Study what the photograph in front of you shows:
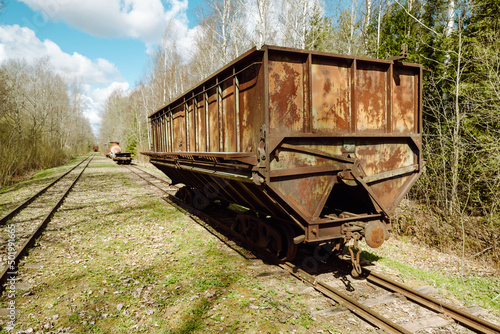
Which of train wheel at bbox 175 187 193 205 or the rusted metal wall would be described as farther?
train wheel at bbox 175 187 193 205

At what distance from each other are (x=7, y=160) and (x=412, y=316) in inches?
822

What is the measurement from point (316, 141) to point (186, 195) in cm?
710

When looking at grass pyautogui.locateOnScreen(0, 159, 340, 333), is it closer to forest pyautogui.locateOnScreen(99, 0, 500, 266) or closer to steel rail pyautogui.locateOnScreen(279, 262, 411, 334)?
steel rail pyautogui.locateOnScreen(279, 262, 411, 334)

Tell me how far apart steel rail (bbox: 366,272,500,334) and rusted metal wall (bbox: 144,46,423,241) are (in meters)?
1.03

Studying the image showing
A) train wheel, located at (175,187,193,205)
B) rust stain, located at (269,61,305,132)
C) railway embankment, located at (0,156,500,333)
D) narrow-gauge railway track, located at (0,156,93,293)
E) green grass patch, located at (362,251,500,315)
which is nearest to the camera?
railway embankment, located at (0,156,500,333)

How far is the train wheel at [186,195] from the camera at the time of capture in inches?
395

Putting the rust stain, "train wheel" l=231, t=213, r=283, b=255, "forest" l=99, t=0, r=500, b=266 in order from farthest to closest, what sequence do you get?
"forest" l=99, t=0, r=500, b=266
"train wheel" l=231, t=213, r=283, b=255
the rust stain

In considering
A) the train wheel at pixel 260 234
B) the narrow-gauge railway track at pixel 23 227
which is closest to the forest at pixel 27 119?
the narrow-gauge railway track at pixel 23 227

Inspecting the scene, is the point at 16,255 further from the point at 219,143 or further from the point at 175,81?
the point at 175,81

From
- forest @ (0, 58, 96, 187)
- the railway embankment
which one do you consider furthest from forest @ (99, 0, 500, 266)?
forest @ (0, 58, 96, 187)

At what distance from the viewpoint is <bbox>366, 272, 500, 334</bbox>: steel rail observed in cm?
335

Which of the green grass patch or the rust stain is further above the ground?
the rust stain

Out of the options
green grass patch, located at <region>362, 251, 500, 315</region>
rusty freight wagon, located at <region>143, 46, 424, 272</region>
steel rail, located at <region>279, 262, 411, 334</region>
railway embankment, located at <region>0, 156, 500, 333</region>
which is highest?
rusty freight wagon, located at <region>143, 46, 424, 272</region>

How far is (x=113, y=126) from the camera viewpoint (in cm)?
6881
